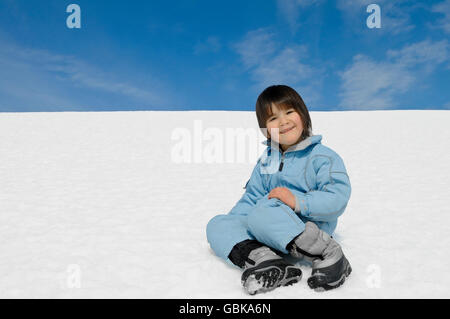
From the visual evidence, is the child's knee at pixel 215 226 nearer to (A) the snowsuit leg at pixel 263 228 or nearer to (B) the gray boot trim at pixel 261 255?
(A) the snowsuit leg at pixel 263 228

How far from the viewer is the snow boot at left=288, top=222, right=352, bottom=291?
65.8 inches

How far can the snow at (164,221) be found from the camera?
1.82 metres

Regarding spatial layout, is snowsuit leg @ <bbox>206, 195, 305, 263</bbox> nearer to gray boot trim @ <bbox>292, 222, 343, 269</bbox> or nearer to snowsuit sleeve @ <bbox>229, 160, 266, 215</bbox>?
gray boot trim @ <bbox>292, 222, 343, 269</bbox>

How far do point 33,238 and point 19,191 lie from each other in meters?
2.15

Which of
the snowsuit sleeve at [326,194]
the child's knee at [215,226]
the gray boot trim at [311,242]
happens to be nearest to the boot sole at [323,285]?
the gray boot trim at [311,242]

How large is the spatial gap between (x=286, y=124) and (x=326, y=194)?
0.49 meters

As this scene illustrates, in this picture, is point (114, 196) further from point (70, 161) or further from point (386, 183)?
point (386, 183)

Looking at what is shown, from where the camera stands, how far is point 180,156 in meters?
7.75

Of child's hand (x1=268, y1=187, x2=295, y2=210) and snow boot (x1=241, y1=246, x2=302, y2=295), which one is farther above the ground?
child's hand (x1=268, y1=187, x2=295, y2=210)

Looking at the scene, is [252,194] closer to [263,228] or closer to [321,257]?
[263,228]

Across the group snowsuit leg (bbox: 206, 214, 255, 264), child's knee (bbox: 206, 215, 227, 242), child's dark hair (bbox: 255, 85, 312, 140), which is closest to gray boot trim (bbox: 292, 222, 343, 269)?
snowsuit leg (bbox: 206, 214, 255, 264)

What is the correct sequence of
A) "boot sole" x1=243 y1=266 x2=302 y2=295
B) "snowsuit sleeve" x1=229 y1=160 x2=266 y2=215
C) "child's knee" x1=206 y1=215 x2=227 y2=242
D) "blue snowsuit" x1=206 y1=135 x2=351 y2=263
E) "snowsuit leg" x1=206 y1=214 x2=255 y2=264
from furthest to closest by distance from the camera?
"snowsuit sleeve" x1=229 y1=160 x2=266 y2=215 < "child's knee" x1=206 y1=215 x2=227 y2=242 < "snowsuit leg" x1=206 y1=214 x2=255 y2=264 < "blue snowsuit" x1=206 y1=135 x2=351 y2=263 < "boot sole" x1=243 y1=266 x2=302 y2=295

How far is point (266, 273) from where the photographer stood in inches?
64.7
